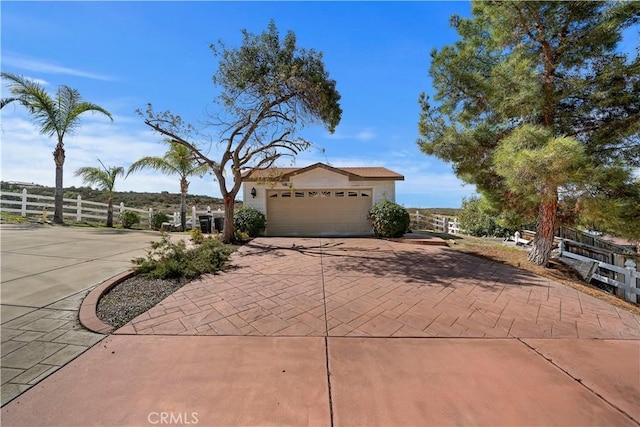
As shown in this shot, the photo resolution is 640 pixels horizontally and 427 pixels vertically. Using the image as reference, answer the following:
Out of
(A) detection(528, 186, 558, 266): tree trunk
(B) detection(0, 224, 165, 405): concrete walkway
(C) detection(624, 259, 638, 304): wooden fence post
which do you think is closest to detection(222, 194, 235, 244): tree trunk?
(B) detection(0, 224, 165, 405): concrete walkway

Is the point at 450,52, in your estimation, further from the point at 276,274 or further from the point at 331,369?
the point at 331,369

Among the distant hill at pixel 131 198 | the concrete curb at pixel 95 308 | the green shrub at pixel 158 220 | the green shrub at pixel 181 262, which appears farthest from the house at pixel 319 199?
the concrete curb at pixel 95 308

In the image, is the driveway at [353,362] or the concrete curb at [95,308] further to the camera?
the concrete curb at [95,308]

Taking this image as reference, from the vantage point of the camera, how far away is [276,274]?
567cm

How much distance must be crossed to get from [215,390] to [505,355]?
2.88m

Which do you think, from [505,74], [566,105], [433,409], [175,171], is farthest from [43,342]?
[175,171]

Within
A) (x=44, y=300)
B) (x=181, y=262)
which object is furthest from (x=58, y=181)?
(x=44, y=300)

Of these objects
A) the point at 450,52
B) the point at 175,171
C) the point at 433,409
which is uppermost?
the point at 450,52

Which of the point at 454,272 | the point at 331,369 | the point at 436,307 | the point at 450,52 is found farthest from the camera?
the point at 450,52

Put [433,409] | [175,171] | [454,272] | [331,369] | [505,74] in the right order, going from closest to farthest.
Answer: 1. [433,409]
2. [331,369]
3. [454,272]
4. [505,74]
5. [175,171]

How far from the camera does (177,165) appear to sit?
14.5m

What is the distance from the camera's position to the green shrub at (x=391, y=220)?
1081 centimetres

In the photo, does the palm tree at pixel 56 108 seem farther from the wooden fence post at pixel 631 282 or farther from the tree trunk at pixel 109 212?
the wooden fence post at pixel 631 282

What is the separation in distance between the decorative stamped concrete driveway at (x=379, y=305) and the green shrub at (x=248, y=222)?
14.1 ft
